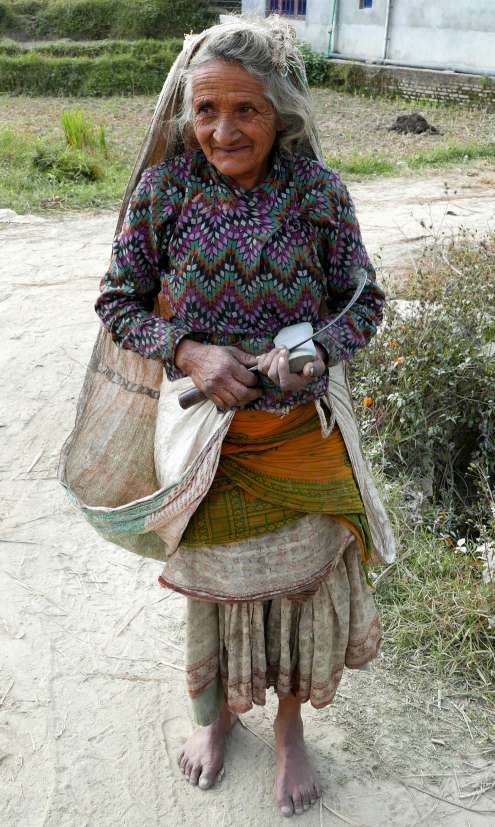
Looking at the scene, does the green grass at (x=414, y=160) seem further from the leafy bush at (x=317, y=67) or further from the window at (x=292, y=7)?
the window at (x=292, y=7)

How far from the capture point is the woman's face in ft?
5.22

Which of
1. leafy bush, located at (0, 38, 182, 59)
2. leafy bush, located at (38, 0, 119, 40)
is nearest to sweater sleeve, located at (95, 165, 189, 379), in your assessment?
leafy bush, located at (0, 38, 182, 59)

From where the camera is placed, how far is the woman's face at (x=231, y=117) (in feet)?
5.22

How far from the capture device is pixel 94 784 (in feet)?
6.97

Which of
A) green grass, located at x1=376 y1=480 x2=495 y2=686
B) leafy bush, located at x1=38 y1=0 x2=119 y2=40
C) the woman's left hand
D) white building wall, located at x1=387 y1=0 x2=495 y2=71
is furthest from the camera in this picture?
leafy bush, located at x1=38 y1=0 x2=119 y2=40

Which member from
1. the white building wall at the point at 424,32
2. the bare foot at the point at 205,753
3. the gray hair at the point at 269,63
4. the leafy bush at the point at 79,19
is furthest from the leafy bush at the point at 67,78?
the bare foot at the point at 205,753

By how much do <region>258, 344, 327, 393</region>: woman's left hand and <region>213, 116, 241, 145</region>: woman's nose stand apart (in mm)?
413

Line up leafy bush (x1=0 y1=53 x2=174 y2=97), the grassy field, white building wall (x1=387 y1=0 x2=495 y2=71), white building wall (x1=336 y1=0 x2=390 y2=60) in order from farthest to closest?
1. leafy bush (x1=0 y1=53 x2=174 y2=97)
2. white building wall (x1=336 y1=0 x2=390 y2=60)
3. white building wall (x1=387 y1=0 x2=495 y2=71)
4. the grassy field

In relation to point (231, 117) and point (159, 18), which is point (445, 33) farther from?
point (231, 117)

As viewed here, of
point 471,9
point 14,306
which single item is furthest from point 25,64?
point 14,306

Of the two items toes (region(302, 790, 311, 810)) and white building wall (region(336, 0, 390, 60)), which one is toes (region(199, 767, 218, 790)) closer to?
toes (region(302, 790, 311, 810))

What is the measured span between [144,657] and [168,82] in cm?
166

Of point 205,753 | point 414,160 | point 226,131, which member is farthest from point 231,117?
point 414,160

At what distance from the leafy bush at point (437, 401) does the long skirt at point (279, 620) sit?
139cm
